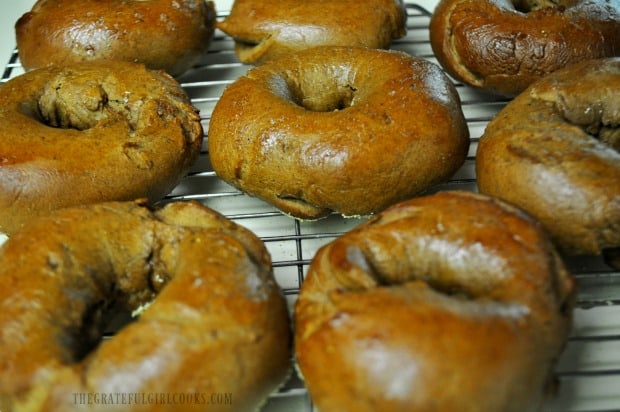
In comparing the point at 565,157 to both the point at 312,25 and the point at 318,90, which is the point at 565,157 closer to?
the point at 318,90

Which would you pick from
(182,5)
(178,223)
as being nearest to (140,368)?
(178,223)

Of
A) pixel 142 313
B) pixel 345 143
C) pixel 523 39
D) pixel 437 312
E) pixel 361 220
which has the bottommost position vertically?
pixel 361 220

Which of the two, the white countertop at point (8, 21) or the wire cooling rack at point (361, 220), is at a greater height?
the white countertop at point (8, 21)

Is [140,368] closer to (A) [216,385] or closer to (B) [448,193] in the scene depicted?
(A) [216,385]

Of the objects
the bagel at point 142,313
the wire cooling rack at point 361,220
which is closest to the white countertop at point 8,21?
the wire cooling rack at point 361,220

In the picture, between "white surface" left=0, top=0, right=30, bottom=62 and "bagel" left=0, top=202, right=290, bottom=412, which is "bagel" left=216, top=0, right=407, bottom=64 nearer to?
"bagel" left=0, top=202, right=290, bottom=412

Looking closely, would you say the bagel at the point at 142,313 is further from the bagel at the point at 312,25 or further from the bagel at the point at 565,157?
the bagel at the point at 312,25

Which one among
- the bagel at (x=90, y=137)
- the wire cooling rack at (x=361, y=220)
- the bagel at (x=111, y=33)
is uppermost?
the bagel at (x=111, y=33)

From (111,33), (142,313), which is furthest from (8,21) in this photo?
(142,313)
